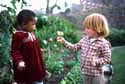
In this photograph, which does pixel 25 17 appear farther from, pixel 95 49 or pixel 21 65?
pixel 95 49

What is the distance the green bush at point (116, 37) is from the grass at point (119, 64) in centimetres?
36

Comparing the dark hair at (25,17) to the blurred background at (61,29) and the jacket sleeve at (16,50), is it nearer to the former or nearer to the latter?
the jacket sleeve at (16,50)

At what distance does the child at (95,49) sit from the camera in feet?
18.4

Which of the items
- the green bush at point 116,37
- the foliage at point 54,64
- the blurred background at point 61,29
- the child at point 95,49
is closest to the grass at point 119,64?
the blurred background at point 61,29

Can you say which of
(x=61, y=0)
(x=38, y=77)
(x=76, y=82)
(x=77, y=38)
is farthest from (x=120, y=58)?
(x=38, y=77)

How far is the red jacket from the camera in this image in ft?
17.8

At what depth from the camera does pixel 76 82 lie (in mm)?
7363

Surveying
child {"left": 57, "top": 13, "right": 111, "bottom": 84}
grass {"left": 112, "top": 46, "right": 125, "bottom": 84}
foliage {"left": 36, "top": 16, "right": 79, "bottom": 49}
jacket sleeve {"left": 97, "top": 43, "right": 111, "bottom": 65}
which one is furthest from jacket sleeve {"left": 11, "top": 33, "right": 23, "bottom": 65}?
foliage {"left": 36, "top": 16, "right": 79, "bottom": 49}

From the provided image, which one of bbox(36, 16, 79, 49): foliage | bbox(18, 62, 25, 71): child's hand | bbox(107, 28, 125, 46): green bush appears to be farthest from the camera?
bbox(107, 28, 125, 46): green bush

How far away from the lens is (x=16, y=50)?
5340mm

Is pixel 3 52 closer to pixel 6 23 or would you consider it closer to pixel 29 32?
pixel 6 23

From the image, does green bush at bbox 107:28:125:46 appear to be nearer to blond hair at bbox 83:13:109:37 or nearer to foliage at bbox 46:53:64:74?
foliage at bbox 46:53:64:74

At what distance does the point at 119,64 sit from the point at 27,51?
383 cm

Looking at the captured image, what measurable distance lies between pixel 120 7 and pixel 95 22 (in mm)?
6770
